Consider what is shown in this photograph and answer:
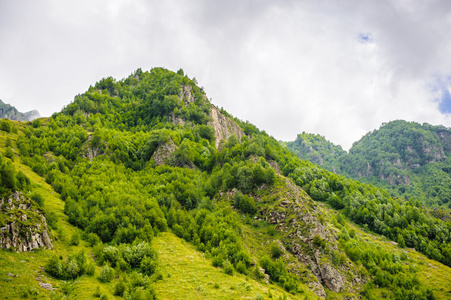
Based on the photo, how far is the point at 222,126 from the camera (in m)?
126

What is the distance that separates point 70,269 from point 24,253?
5022mm

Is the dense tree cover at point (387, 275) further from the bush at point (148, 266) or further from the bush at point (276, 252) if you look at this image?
the bush at point (148, 266)

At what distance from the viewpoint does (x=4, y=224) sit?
940 inches

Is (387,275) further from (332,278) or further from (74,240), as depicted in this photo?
(74,240)

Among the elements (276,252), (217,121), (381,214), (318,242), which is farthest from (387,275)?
(217,121)

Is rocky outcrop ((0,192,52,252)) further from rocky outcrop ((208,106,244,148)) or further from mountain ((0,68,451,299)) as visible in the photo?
rocky outcrop ((208,106,244,148))

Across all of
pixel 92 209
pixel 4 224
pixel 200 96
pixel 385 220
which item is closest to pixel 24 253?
pixel 4 224

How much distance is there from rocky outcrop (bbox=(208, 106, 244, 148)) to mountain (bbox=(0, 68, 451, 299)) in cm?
1153

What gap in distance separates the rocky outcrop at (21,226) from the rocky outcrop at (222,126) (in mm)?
84547

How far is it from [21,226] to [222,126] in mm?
105432

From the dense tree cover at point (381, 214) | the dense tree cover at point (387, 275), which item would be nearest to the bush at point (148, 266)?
the dense tree cover at point (387, 275)

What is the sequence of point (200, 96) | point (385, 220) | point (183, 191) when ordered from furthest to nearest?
point (200, 96) → point (385, 220) → point (183, 191)

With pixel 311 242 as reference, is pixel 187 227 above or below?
below

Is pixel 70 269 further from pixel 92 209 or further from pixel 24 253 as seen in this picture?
pixel 92 209
